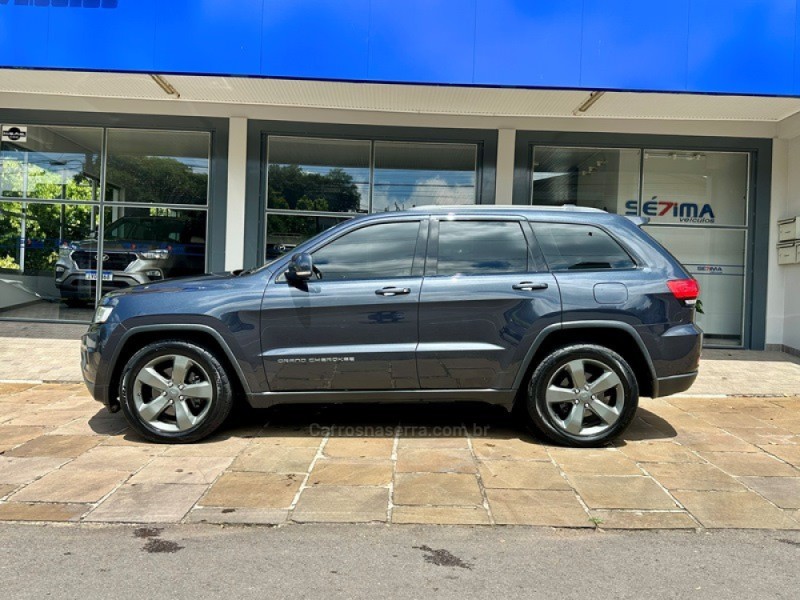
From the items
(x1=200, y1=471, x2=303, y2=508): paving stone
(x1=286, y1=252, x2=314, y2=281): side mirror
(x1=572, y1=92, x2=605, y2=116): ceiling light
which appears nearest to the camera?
(x1=200, y1=471, x2=303, y2=508): paving stone

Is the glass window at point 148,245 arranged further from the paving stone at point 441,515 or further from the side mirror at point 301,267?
the paving stone at point 441,515

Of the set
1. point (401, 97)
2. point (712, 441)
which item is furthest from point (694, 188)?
point (712, 441)

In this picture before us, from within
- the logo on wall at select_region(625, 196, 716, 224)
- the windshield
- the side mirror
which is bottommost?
the side mirror

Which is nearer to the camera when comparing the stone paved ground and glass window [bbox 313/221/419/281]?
the stone paved ground

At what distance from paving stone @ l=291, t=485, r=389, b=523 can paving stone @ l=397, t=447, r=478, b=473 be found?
48 cm

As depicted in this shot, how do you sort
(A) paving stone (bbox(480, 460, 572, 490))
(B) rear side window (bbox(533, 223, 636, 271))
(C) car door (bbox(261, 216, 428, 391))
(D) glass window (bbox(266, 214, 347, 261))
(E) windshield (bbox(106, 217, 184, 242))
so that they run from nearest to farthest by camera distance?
(A) paving stone (bbox(480, 460, 572, 490))
(C) car door (bbox(261, 216, 428, 391))
(B) rear side window (bbox(533, 223, 636, 271))
(D) glass window (bbox(266, 214, 347, 261))
(E) windshield (bbox(106, 217, 184, 242))

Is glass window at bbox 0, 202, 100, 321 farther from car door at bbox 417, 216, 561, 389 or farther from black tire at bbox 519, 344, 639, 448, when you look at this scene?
black tire at bbox 519, 344, 639, 448

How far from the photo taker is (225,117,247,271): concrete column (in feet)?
34.7

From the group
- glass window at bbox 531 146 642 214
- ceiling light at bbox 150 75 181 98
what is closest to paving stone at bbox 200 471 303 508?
ceiling light at bbox 150 75 181 98

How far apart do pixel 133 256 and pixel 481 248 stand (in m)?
7.21

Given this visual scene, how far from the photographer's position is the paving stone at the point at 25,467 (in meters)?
4.68

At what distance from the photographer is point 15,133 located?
10812mm

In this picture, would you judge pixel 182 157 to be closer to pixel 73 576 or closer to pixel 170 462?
pixel 170 462

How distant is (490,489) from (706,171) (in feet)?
27.2
